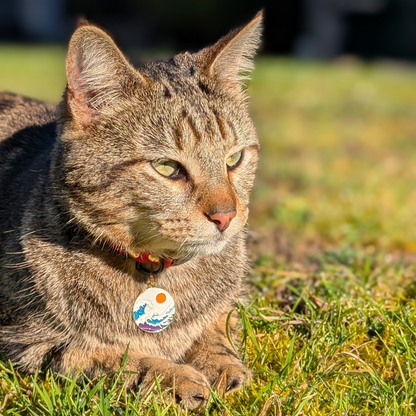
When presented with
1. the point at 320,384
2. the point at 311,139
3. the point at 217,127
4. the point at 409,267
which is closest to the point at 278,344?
the point at 320,384

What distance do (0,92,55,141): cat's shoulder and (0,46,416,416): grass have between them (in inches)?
53.9

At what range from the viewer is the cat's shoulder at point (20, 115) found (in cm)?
354

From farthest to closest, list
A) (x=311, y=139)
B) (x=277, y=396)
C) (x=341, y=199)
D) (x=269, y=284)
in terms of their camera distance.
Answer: (x=311, y=139), (x=341, y=199), (x=269, y=284), (x=277, y=396)

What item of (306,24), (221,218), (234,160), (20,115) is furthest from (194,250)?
(306,24)

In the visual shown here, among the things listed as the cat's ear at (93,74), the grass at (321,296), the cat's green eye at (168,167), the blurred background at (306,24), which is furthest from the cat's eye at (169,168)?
the blurred background at (306,24)

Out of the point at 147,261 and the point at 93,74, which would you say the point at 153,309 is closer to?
the point at 147,261

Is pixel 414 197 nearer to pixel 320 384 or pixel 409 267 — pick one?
pixel 409 267

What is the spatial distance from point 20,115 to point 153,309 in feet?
5.22

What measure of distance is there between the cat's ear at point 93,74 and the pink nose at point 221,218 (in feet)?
2.17

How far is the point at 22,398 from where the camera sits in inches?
95.1

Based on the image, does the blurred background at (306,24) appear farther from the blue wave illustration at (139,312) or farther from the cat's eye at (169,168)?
the blue wave illustration at (139,312)

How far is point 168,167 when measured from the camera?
256 centimetres

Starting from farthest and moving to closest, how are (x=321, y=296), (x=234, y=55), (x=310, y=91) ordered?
(x=310, y=91)
(x=321, y=296)
(x=234, y=55)

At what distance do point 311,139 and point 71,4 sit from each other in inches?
694
